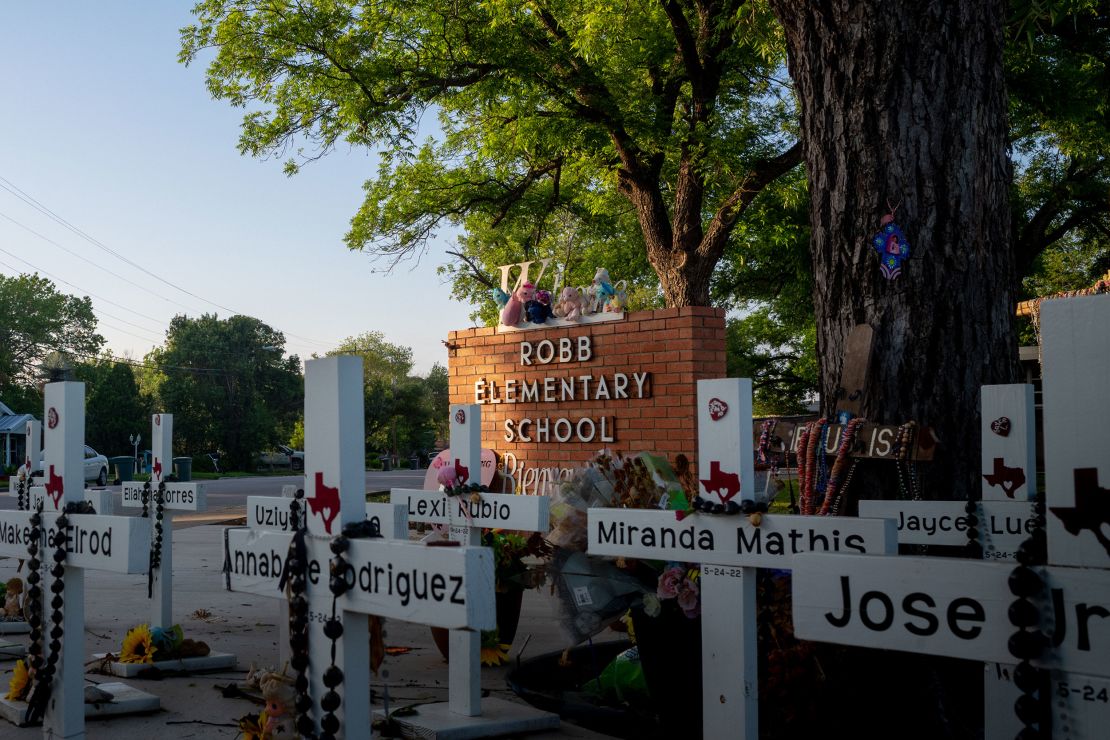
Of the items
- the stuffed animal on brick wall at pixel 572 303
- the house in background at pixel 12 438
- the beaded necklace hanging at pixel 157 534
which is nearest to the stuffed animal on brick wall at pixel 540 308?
the stuffed animal on brick wall at pixel 572 303

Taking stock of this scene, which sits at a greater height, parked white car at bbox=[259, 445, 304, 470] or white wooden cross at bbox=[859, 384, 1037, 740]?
white wooden cross at bbox=[859, 384, 1037, 740]

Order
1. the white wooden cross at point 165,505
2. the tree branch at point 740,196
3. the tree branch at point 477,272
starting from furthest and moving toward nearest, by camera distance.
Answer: the tree branch at point 477,272 < the tree branch at point 740,196 < the white wooden cross at point 165,505

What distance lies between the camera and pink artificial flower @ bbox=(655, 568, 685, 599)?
163 inches

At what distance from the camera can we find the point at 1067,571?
1.86m

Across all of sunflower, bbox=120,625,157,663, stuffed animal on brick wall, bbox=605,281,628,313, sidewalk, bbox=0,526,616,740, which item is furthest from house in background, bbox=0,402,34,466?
sunflower, bbox=120,625,157,663

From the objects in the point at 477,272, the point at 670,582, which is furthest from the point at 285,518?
the point at 477,272

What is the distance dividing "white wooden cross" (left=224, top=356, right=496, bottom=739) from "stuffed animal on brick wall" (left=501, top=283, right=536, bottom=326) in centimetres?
838

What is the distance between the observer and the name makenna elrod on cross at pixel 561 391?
10094 millimetres

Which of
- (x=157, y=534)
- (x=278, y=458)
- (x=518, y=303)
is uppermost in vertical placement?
(x=518, y=303)

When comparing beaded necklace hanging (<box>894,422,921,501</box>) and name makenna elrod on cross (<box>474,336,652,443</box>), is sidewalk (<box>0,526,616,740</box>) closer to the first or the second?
beaded necklace hanging (<box>894,422,921,501</box>)

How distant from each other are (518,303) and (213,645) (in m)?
5.72

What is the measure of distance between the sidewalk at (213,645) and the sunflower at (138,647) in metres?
0.17

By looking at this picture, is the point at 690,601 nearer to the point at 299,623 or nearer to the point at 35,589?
the point at 299,623

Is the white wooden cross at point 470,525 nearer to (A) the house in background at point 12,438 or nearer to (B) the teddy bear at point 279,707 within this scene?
(B) the teddy bear at point 279,707
